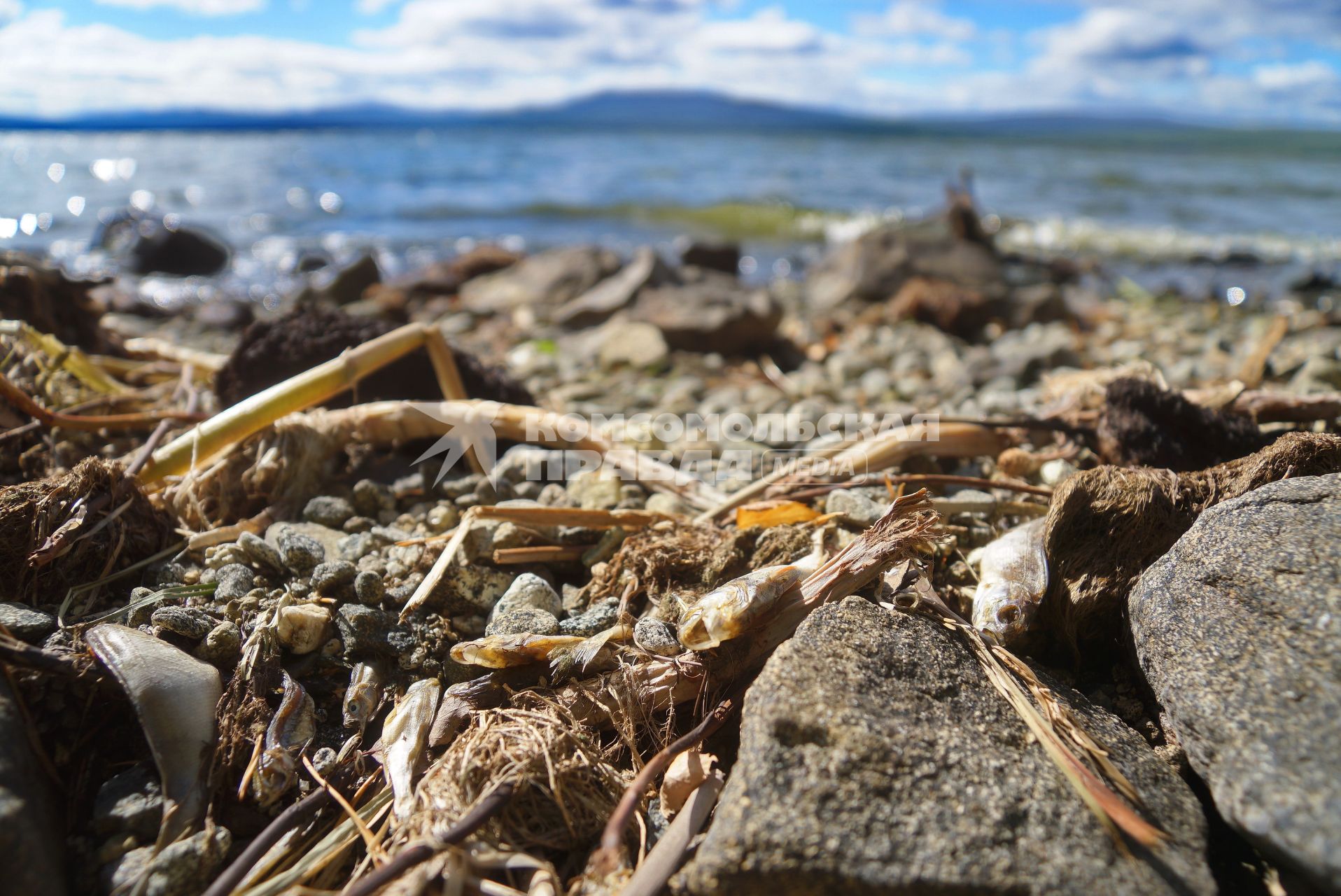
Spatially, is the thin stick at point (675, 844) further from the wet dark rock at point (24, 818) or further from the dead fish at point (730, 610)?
the wet dark rock at point (24, 818)

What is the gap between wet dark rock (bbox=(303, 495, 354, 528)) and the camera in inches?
112

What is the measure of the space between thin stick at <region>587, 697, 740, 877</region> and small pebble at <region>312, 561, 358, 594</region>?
1058 mm

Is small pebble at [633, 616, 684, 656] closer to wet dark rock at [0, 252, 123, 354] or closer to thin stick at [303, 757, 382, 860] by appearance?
thin stick at [303, 757, 382, 860]

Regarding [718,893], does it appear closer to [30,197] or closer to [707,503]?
[707,503]

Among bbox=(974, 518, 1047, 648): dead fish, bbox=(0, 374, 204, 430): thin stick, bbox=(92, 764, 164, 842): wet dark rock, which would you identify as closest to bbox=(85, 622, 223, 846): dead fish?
bbox=(92, 764, 164, 842): wet dark rock

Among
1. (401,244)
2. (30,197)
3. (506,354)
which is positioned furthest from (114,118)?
(506,354)

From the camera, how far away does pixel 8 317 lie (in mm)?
3916

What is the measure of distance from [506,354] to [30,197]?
18.0 meters

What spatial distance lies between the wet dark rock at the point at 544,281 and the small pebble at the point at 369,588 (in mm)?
6328

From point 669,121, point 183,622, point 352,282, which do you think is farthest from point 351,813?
point 669,121

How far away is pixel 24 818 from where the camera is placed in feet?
4.95

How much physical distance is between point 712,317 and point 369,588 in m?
4.52

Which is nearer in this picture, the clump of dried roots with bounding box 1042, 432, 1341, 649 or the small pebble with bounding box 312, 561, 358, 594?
the clump of dried roots with bounding box 1042, 432, 1341, 649

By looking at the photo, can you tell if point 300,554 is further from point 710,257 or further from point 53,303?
point 710,257
